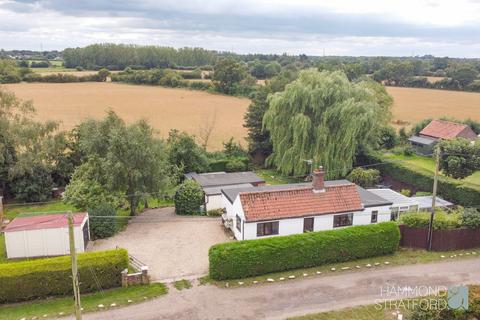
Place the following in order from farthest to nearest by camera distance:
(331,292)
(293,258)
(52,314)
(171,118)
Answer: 1. (171,118)
2. (293,258)
3. (331,292)
4. (52,314)

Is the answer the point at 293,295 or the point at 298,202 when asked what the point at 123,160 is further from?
the point at 293,295

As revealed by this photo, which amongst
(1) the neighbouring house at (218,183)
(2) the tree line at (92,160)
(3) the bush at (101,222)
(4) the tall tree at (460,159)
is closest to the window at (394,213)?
(4) the tall tree at (460,159)

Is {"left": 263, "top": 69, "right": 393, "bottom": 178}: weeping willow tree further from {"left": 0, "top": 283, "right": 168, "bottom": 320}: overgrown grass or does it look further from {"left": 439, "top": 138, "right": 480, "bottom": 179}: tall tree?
{"left": 0, "top": 283, "right": 168, "bottom": 320}: overgrown grass

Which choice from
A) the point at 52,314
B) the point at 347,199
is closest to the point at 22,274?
the point at 52,314

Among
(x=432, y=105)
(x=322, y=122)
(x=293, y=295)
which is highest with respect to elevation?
(x=322, y=122)

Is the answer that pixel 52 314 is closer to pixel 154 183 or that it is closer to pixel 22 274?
pixel 22 274

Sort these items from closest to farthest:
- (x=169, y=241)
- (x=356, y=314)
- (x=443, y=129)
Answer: (x=356, y=314)
(x=169, y=241)
(x=443, y=129)

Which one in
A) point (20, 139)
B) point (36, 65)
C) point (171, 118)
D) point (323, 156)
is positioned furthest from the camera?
point (36, 65)

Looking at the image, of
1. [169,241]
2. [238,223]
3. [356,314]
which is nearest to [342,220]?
[238,223]
